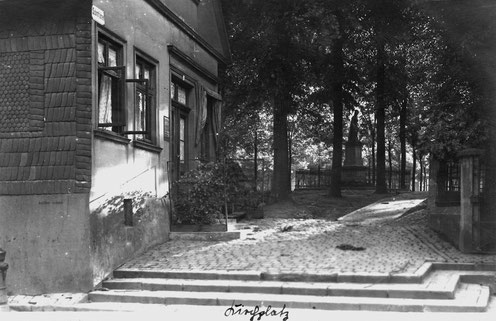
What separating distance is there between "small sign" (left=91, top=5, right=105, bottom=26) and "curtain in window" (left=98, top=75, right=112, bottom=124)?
99cm

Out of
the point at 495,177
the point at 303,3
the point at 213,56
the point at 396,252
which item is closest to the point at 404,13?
the point at 303,3

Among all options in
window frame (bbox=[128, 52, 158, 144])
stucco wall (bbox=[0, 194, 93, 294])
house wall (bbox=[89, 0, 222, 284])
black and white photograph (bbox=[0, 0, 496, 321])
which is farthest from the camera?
window frame (bbox=[128, 52, 158, 144])

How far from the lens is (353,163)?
3008cm

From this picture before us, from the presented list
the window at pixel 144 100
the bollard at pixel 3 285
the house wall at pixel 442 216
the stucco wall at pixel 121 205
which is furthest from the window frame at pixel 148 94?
the house wall at pixel 442 216

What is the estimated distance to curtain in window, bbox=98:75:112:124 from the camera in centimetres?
998

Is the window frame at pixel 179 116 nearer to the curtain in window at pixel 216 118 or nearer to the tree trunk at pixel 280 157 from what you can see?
the curtain in window at pixel 216 118

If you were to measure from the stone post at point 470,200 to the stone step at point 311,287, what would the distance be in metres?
1.88

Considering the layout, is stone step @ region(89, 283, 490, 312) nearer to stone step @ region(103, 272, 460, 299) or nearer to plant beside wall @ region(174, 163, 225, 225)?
stone step @ region(103, 272, 460, 299)

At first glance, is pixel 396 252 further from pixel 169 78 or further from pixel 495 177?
pixel 169 78

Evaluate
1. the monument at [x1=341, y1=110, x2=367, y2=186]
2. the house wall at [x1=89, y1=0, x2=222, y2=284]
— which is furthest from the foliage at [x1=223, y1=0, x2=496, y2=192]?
the house wall at [x1=89, y1=0, x2=222, y2=284]

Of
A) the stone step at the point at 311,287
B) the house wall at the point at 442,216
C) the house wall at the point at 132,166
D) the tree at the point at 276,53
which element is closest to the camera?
the stone step at the point at 311,287

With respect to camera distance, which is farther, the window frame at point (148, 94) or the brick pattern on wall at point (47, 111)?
the window frame at point (148, 94)

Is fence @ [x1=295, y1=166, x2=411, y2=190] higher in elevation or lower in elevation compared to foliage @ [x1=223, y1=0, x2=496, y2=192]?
lower

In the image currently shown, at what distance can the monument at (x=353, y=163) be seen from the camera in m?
29.6
